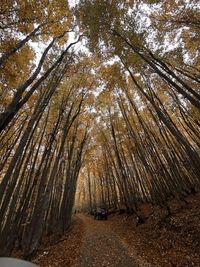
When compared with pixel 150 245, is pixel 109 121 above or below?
above

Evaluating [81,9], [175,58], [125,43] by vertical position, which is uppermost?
[81,9]

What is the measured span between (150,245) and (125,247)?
36.7 inches

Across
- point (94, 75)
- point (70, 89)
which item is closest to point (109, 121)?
point (94, 75)

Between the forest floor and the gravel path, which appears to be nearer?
the forest floor

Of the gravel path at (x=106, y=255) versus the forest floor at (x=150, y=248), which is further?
the gravel path at (x=106, y=255)

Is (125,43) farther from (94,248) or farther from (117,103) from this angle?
(94,248)

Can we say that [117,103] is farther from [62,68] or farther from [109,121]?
[62,68]

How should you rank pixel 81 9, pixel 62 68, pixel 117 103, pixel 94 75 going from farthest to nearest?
1. pixel 117 103
2. pixel 94 75
3. pixel 62 68
4. pixel 81 9

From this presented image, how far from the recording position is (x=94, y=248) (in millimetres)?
7359

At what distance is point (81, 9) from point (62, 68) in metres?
Answer: 2.38

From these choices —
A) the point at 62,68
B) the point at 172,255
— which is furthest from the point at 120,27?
the point at 172,255

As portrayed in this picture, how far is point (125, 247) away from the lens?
22.6 feet

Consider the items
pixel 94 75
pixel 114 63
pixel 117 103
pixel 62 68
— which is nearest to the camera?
pixel 62 68

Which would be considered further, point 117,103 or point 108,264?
point 117,103
